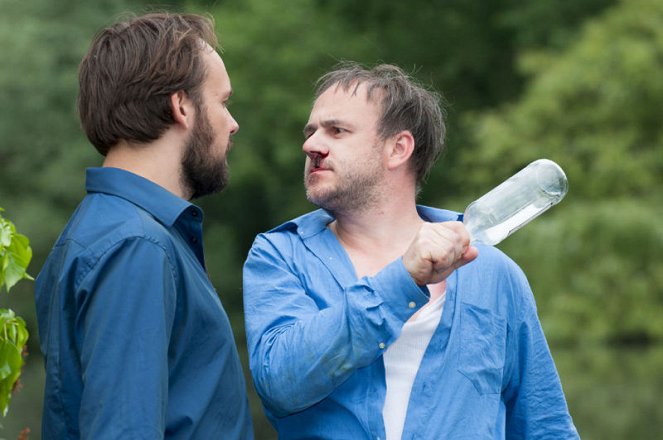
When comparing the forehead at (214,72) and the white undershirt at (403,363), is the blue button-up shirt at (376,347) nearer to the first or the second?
the white undershirt at (403,363)

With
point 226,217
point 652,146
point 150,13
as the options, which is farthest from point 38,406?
point 150,13

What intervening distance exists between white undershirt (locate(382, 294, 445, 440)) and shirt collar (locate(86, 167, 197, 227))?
0.86 m

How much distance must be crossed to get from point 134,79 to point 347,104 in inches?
36.9

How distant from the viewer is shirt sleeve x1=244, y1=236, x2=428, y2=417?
2734 millimetres

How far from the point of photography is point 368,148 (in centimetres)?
321

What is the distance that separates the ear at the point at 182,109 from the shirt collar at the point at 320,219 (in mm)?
794

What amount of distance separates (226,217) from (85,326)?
17874mm

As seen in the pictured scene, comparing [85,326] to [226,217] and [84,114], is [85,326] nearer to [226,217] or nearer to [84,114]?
[84,114]

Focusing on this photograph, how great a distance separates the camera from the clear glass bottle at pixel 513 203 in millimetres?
3066

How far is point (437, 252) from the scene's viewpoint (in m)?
2.67

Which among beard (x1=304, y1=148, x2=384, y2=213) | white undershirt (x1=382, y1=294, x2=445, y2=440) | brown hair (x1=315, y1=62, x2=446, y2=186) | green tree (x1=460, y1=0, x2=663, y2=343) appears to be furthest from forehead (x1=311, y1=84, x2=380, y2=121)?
green tree (x1=460, y1=0, x2=663, y2=343)

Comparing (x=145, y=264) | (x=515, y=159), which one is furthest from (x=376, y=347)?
(x=515, y=159)

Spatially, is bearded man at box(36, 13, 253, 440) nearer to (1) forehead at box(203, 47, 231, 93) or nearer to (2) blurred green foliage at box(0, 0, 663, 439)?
(1) forehead at box(203, 47, 231, 93)

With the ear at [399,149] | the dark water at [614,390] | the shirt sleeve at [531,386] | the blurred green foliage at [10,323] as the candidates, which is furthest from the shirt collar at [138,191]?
the dark water at [614,390]
